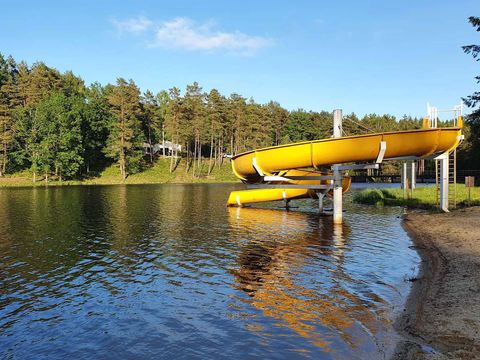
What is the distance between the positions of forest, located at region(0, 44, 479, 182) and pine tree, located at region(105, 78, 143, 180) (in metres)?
0.19

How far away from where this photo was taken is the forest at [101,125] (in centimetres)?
7050

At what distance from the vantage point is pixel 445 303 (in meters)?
9.13

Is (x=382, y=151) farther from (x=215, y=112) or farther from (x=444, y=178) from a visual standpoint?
(x=215, y=112)

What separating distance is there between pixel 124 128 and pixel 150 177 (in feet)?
37.6

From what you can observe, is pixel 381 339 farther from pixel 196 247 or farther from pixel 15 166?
pixel 15 166

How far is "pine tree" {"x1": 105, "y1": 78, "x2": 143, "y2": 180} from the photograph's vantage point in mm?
78500

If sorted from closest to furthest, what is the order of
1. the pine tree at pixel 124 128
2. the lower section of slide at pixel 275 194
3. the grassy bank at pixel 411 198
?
the lower section of slide at pixel 275 194 < the grassy bank at pixel 411 198 < the pine tree at pixel 124 128

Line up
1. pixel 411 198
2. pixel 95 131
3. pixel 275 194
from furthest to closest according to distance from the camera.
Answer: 1. pixel 95 131
2. pixel 411 198
3. pixel 275 194

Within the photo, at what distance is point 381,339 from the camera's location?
7.68m

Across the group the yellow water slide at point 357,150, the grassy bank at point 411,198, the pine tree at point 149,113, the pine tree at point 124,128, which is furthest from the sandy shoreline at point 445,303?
the pine tree at point 149,113

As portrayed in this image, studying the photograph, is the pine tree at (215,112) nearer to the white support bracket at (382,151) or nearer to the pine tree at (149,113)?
the pine tree at (149,113)

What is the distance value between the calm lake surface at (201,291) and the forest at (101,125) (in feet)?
167

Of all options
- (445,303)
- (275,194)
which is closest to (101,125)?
(275,194)

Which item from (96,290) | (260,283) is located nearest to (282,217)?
(260,283)
